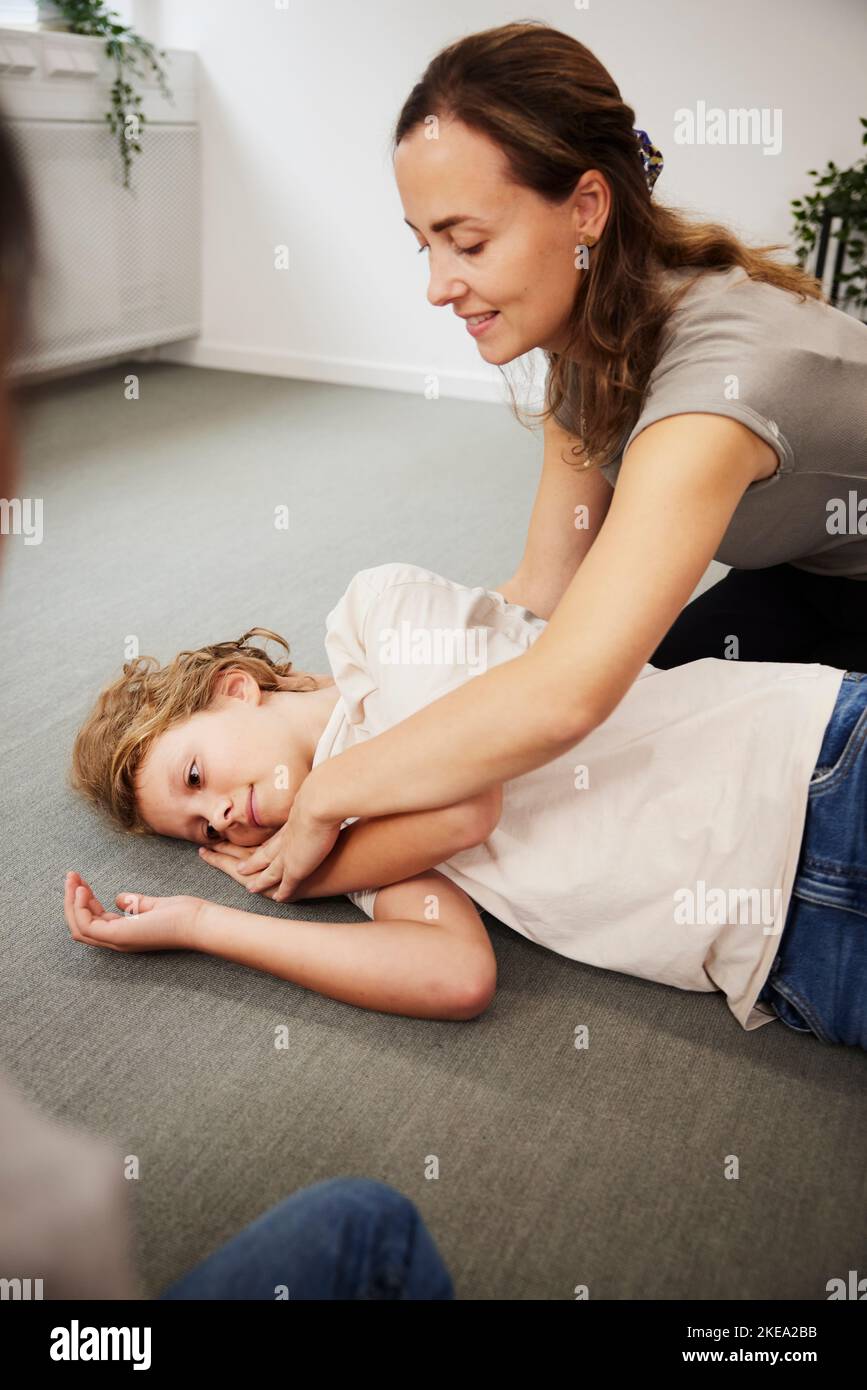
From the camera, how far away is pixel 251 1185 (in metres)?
0.98

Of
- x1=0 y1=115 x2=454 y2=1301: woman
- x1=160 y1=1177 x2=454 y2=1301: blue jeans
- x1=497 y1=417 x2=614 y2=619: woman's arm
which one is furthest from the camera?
x1=497 y1=417 x2=614 y2=619: woman's arm

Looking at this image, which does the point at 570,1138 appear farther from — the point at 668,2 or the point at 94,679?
the point at 668,2

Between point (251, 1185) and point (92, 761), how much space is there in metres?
0.58

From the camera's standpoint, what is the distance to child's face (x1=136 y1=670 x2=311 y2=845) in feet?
4.29

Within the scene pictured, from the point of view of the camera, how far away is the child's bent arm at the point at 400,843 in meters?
1.11

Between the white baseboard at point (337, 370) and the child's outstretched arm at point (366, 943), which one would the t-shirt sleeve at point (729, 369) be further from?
the white baseboard at point (337, 370)

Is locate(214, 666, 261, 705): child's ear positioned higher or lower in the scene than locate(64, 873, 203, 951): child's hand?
higher

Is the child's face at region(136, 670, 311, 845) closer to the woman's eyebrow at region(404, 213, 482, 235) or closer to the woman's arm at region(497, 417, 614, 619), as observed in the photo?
the woman's arm at region(497, 417, 614, 619)

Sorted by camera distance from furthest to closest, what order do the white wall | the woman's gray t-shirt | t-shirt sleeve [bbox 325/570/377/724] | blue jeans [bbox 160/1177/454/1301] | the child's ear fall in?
the white wall
the child's ear
t-shirt sleeve [bbox 325/570/377/724]
the woman's gray t-shirt
blue jeans [bbox 160/1177/454/1301]

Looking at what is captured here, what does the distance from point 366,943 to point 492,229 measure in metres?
0.70

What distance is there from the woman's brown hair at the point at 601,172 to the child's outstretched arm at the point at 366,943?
1.75 feet

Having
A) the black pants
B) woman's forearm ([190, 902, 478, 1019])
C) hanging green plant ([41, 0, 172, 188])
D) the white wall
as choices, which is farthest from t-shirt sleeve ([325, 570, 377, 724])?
hanging green plant ([41, 0, 172, 188])
